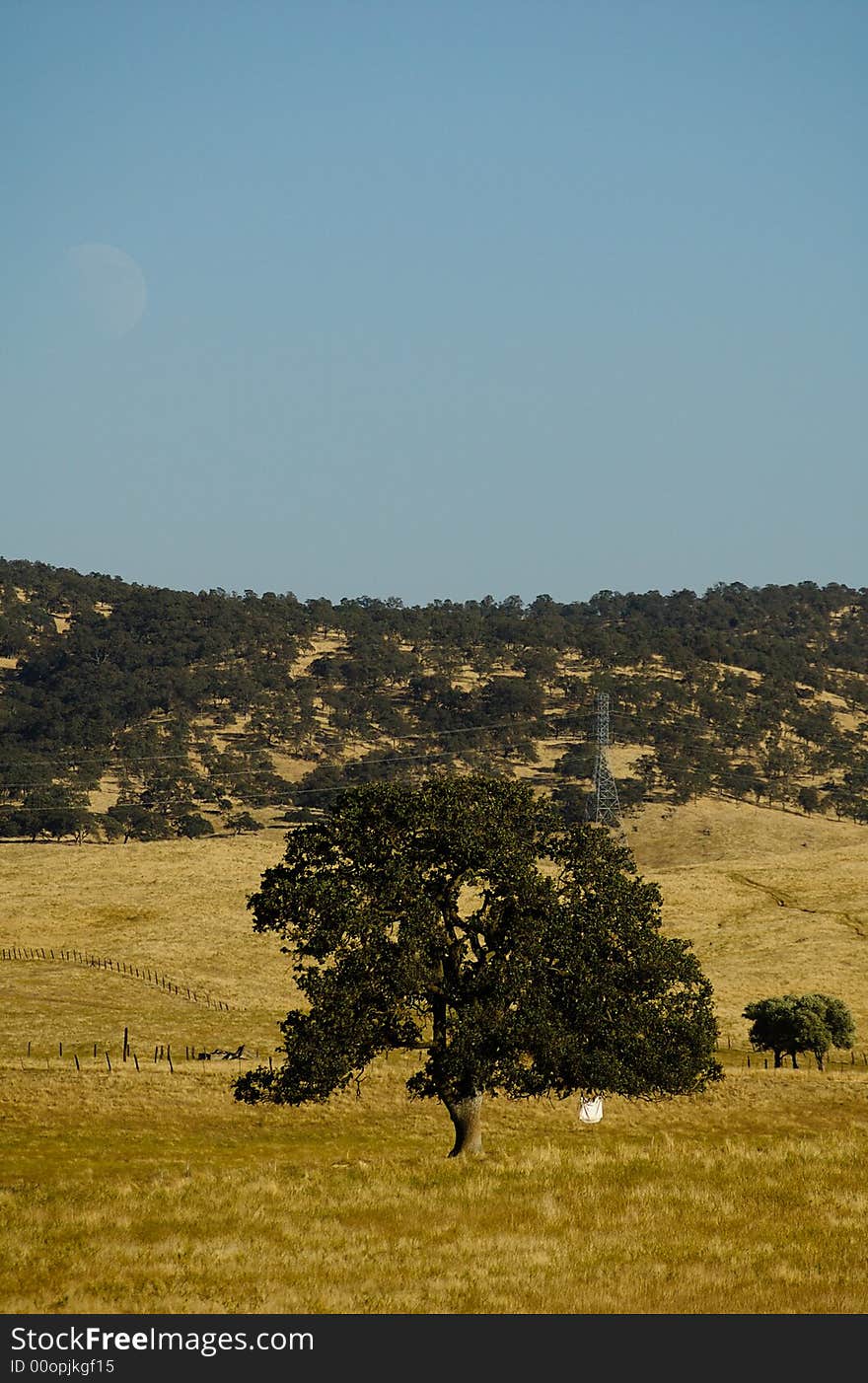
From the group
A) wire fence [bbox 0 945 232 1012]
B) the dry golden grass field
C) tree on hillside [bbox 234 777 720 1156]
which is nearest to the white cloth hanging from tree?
the dry golden grass field

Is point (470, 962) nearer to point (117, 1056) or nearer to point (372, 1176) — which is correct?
point (372, 1176)

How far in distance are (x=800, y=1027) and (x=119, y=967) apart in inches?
1821

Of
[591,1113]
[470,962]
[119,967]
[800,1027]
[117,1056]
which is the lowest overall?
[591,1113]

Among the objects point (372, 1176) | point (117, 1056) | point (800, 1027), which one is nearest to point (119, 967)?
point (117, 1056)

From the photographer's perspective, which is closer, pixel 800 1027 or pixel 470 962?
pixel 470 962

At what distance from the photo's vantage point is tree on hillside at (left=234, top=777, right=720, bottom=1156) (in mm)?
40844

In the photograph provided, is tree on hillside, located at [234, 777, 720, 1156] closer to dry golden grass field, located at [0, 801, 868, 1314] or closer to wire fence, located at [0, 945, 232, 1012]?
dry golden grass field, located at [0, 801, 868, 1314]

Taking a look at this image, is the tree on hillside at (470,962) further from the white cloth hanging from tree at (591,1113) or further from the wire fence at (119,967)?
the wire fence at (119,967)

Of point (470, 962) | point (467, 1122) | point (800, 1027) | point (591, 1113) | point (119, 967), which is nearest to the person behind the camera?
point (467, 1122)

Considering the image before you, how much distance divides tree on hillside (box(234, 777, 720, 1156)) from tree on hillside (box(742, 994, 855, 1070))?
2999cm

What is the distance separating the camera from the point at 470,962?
4353 cm

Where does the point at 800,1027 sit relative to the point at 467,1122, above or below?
above

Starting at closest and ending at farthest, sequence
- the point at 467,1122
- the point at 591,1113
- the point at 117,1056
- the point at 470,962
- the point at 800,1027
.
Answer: the point at 467,1122
the point at 470,962
the point at 591,1113
the point at 117,1056
the point at 800,1027
